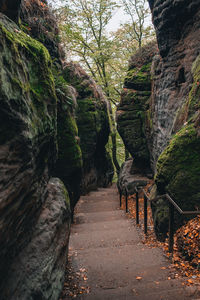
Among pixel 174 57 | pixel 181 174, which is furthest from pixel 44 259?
pixel 174 57

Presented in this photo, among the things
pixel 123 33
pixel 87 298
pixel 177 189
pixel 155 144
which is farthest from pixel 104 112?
pixel 87 298

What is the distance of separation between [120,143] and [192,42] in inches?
695

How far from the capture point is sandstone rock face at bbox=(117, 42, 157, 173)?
1252 centimetres

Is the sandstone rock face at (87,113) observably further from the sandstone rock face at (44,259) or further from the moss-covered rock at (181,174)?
the sandstone rock face at (44,259)

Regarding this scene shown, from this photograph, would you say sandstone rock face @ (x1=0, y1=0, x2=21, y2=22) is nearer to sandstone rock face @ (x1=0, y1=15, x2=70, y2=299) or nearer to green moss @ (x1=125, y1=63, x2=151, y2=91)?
sandstone rock face @ (x1=0, y1=15, x2=70, y2=299)

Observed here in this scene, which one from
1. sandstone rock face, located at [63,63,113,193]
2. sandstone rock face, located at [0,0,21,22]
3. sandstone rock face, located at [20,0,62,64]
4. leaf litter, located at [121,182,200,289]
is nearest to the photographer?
sandstone rock face, located at [0,0,21,22]

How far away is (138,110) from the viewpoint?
12.8 m

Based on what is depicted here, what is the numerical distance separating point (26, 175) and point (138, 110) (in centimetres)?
1094

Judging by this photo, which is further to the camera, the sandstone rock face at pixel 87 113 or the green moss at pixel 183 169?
the sandstone rock face at pixel 87 113

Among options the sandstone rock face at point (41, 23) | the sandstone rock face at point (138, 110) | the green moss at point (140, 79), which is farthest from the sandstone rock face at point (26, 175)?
the green moss at point (140, 79)

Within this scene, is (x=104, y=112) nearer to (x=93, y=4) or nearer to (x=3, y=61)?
(x=93, y=4)

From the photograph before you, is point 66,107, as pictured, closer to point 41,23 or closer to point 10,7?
point 41,23

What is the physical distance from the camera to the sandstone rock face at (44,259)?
263 cm

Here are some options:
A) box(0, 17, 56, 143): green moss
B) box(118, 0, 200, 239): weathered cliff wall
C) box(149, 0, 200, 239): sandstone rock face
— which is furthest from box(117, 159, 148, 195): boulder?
box(0, 17, 56, 143): green moss
